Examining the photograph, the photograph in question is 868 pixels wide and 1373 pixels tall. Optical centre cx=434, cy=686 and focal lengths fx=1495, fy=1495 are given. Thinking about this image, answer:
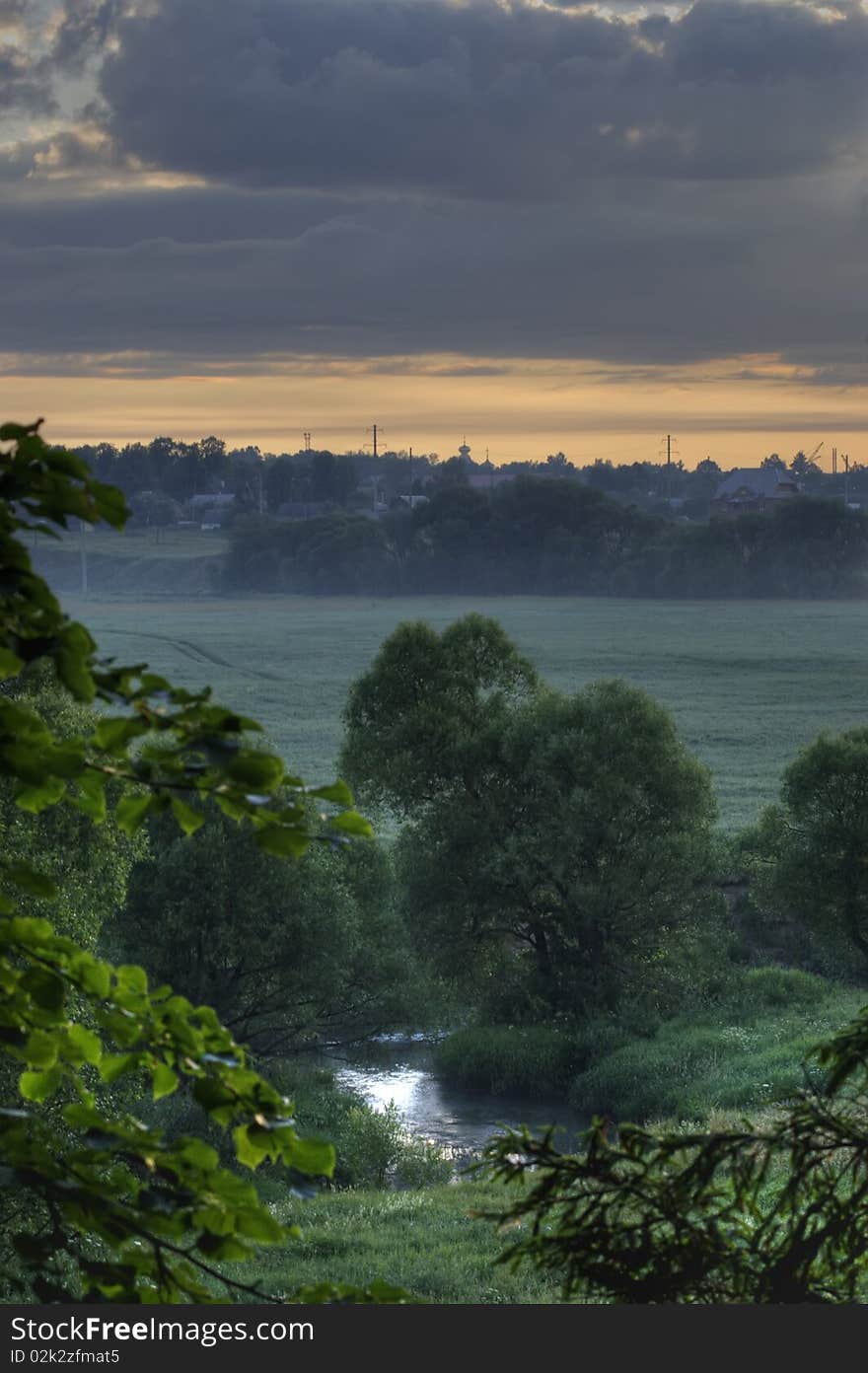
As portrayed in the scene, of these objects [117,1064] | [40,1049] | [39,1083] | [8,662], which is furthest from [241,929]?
[8,662]

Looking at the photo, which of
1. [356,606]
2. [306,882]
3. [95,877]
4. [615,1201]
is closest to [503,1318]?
[615,1201]

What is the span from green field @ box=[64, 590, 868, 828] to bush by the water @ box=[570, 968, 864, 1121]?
A: 20.1 meters

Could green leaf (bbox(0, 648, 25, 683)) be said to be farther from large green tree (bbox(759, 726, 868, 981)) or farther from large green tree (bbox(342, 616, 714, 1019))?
large green tree (bbox(759, 726, 868, 981))

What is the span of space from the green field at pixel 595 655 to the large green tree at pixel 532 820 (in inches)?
771

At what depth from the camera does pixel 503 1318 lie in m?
5.66

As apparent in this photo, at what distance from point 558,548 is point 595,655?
170ft

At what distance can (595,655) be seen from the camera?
136 metres

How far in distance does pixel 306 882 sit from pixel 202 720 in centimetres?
3395

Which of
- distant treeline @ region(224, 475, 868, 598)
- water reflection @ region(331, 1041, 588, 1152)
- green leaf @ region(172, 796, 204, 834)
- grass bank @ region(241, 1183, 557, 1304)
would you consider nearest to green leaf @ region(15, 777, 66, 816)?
green leaf @ region(172, 796, 204, 834)

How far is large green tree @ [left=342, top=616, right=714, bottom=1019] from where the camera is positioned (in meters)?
41.5

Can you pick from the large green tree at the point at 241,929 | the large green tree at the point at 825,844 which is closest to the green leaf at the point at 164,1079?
the large green tree at the point at 241,929

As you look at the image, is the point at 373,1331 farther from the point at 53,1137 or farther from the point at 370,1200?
the point at 370,1200

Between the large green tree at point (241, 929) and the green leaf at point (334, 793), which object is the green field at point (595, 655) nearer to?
the large green tree at point (241, 929)

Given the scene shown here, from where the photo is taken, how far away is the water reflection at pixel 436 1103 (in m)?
34.5
